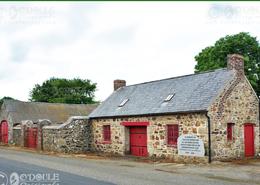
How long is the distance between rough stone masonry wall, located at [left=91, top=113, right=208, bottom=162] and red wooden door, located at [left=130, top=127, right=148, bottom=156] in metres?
0.37

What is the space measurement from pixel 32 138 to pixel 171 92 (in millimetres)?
14462

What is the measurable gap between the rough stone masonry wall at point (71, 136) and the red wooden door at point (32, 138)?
3259 millimetres

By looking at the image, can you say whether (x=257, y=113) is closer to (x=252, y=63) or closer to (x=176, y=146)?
(x=176, y=146)

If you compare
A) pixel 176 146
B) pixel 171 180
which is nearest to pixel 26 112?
pixel 176 146

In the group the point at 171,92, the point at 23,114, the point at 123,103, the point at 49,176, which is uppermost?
the point at 171,92

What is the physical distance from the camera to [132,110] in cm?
2516

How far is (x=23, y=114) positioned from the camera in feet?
132

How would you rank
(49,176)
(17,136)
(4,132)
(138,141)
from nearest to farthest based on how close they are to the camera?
(49,176)
(138,141)
(17,136)
(4,132)

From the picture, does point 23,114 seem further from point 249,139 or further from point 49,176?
point 49,176

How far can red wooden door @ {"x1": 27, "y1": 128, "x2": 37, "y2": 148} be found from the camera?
32213 mm
